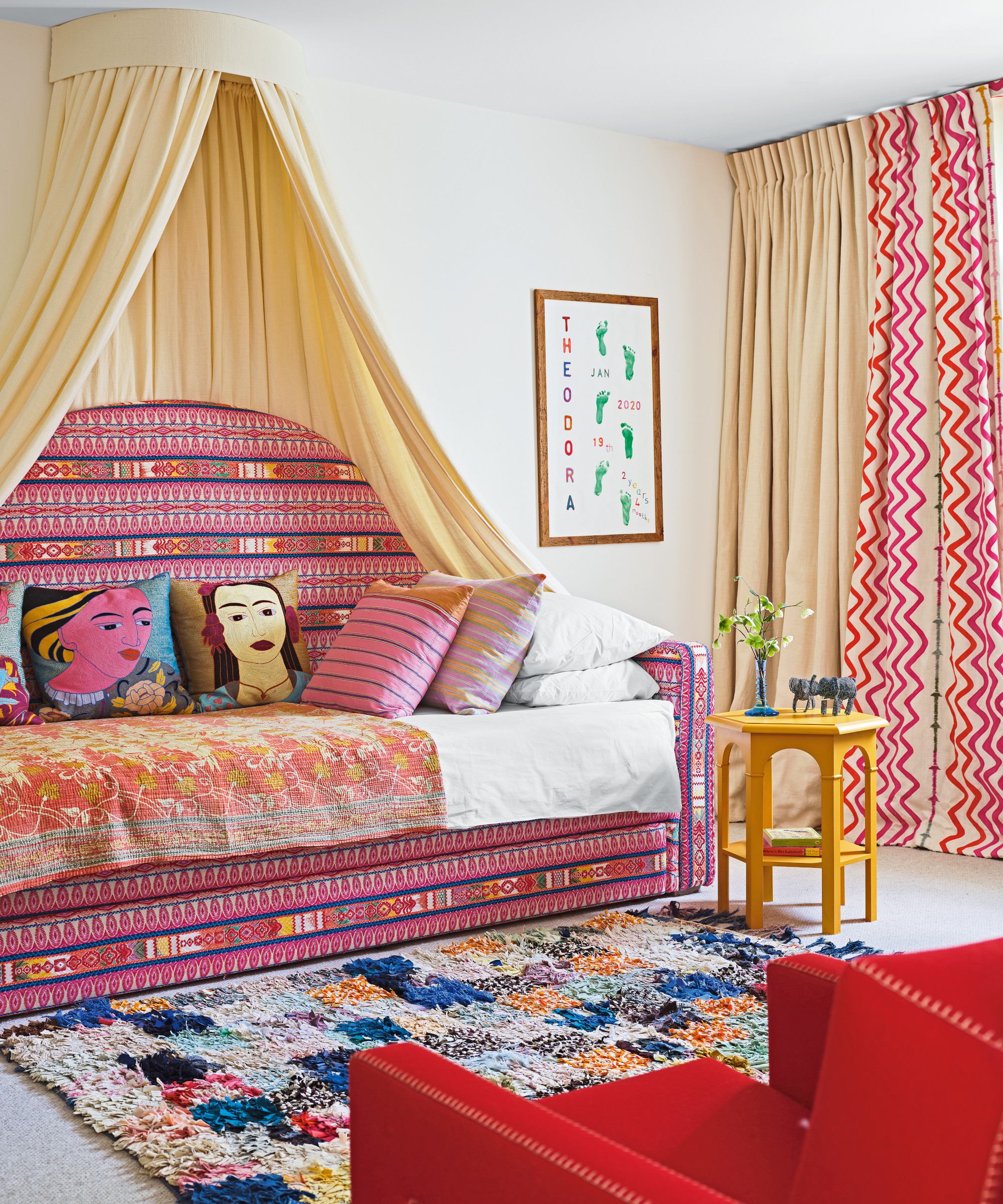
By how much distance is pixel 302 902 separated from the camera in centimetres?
283

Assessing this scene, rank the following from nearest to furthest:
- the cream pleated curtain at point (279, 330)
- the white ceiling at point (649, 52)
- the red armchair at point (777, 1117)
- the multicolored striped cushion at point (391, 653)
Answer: the red armchair at point (777, 1117) → the multicolored striped cushion at point (391, 653) → the white ceiling at point (649, 52) → the cream pleated curtain at point (279, 330)

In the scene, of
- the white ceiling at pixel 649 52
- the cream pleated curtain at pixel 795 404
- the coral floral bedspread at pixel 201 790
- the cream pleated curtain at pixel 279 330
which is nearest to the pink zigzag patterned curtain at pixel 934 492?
the cream pleated curtain at pixel 795 404

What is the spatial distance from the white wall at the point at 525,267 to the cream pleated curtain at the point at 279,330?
117mm

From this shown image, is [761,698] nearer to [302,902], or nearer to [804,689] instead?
[804,689]

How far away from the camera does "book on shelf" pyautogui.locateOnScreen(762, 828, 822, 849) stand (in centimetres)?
311

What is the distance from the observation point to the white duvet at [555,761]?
9.89 ft

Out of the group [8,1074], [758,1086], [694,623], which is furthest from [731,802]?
[758,1086]

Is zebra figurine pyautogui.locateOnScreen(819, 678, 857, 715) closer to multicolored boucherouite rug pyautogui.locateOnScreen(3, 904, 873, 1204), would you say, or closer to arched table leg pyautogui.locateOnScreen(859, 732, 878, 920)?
arched table leg pyautogui.locateOnScreen(859, 732, 878, 920)

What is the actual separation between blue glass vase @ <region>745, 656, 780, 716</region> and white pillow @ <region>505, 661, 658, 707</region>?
1.12ft

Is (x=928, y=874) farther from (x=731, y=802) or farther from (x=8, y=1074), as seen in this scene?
(x=8, y=1074)

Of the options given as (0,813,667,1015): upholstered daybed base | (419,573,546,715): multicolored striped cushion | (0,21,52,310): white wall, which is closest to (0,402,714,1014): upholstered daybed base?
(0,813,667,1015): upholstered daybed base

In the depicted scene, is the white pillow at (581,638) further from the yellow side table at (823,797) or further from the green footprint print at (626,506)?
the green footprint print at (626,506)

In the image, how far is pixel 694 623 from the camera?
4770 millimetres

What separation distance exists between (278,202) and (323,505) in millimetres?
940
